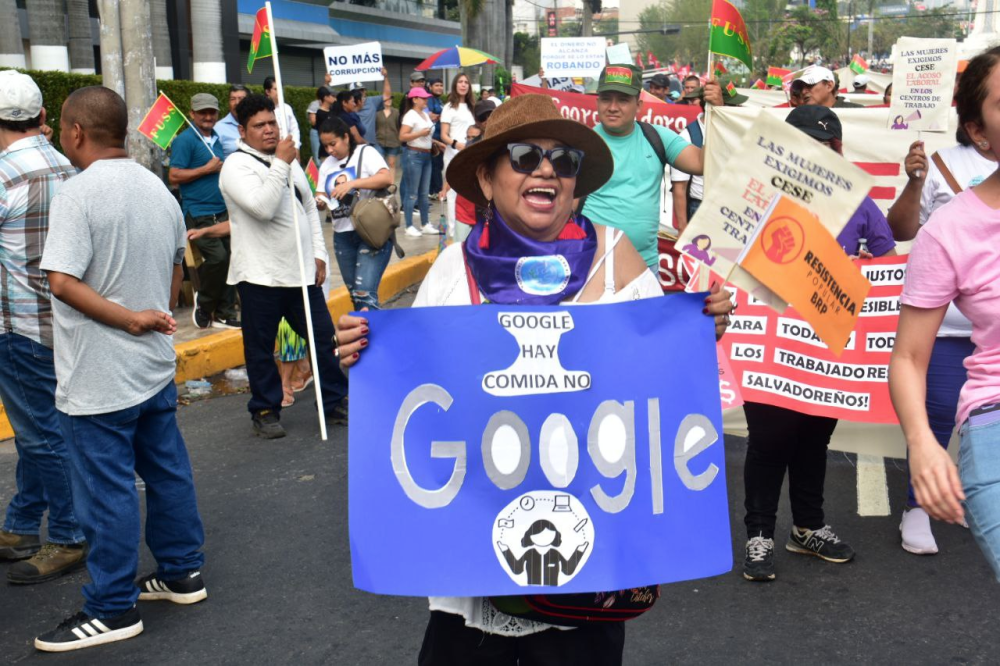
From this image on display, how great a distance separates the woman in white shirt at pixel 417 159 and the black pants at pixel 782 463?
424 inches

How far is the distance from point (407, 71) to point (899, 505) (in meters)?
49.8

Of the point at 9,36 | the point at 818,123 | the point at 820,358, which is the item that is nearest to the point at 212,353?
the point at 820,358

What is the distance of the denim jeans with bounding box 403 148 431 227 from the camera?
601 inches

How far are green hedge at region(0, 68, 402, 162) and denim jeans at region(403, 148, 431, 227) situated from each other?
415 cm

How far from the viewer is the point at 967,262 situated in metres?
2.62

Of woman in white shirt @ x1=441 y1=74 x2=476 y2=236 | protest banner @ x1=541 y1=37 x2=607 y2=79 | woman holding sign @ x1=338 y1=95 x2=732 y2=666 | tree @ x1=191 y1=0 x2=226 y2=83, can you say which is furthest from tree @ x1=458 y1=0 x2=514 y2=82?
woman holding sign @ x1=338 y1=95 x2=732 y2=666

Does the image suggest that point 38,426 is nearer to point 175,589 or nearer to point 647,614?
point 175,589

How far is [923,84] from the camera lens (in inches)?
244

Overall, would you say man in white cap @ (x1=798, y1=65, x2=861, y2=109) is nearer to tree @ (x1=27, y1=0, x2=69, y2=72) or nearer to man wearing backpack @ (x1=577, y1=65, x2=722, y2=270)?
man wearing backpack @ (x1=577, y1=65, x2=722, y2=270)

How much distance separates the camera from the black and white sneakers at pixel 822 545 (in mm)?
4910

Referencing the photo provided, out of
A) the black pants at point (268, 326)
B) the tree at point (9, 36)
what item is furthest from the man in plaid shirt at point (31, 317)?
the tree at point (9, 36)

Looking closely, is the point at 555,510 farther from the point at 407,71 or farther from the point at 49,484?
the point at 407,71

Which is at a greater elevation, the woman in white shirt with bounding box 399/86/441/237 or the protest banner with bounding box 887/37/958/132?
the protest banner with bounding box 887/37/958/132

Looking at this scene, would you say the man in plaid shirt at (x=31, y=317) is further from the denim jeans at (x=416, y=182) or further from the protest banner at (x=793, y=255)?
the denim jeans at (x=416, y=182)
